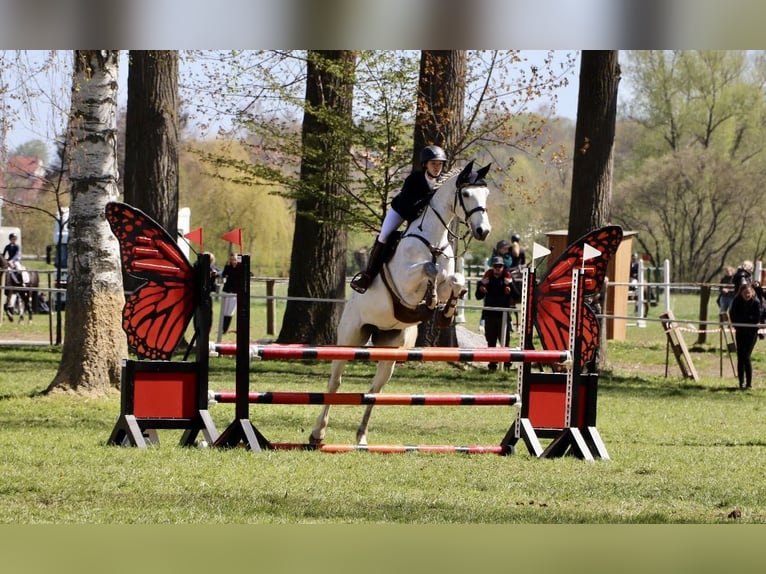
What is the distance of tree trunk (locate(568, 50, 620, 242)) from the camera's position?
66.8 feet

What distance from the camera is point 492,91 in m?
20.3

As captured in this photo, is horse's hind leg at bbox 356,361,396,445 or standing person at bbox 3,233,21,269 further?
standing person at bbox 3,233,21,269

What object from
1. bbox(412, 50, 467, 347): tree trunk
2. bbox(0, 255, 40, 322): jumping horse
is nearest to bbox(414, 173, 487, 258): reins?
bbox(412, 50, 467, 347): tree trunk

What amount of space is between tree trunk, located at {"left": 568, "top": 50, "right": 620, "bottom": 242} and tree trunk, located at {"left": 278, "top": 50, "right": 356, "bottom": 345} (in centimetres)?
384

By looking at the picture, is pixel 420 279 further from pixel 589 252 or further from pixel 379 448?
pixel 589 252

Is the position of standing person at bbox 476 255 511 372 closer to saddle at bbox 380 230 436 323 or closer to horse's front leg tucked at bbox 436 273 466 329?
saddle at bbox 380 230 436 323

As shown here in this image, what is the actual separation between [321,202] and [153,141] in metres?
3.02

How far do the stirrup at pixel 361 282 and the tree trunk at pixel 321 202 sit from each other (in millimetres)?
9374

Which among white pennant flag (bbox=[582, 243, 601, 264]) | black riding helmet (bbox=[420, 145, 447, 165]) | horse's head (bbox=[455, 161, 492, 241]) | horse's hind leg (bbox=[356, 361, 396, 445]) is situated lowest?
horse's hind leg (bbox=[356, 361, 396, 445])

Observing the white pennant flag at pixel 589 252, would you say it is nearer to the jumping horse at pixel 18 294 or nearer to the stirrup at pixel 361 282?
the stirrup at pixel 361 282

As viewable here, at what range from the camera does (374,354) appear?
381 inches

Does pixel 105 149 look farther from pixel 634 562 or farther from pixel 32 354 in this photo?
pixel 634 562

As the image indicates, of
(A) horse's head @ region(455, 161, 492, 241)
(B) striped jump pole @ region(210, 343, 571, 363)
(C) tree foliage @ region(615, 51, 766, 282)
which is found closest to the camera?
(B) striped jump pole @ region(210, 343, 571, 363)

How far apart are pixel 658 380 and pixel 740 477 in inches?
403
